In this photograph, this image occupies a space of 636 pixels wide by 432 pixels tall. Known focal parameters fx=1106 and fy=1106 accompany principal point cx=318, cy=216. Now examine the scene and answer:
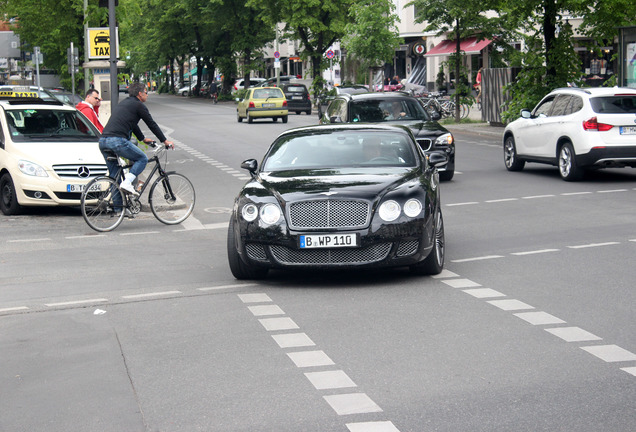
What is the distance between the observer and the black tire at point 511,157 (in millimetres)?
21547

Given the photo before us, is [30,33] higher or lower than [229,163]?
higher

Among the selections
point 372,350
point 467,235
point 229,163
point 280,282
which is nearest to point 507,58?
point 229,163

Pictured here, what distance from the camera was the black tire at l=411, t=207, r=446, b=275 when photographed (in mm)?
9922

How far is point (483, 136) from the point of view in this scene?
33.5 meters

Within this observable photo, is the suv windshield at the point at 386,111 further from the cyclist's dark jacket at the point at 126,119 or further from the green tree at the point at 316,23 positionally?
the green tree at the point at 316,23

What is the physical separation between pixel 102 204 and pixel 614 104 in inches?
366

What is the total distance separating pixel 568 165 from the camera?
1927 centimetres

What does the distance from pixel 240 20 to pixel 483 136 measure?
50847mm

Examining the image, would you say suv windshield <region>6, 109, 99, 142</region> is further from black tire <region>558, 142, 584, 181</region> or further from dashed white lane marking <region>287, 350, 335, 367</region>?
dashed white lane marking <region>287, 350, 335, 367</region>

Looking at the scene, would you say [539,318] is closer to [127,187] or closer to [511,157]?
[127,187]

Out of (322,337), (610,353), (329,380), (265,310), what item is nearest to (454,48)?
(265,310)

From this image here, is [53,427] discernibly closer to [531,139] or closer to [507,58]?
[531,139]

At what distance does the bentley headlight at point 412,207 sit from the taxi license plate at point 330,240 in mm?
528

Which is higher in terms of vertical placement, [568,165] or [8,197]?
[568,165]
